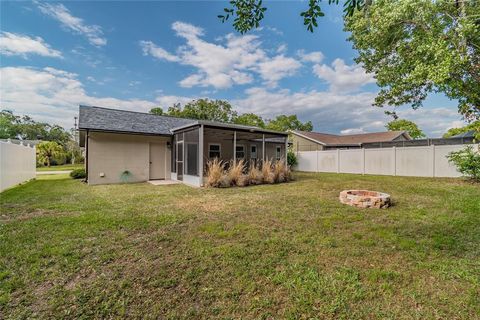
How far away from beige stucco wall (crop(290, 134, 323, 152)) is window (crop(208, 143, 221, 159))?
1292cm

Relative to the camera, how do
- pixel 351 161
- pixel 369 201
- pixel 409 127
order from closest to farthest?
pixel 369 201, pixel 351 161, pixel 409 127

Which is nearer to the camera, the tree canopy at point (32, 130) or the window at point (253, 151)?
the window at point (253, 151)

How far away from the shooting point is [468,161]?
Answer: 891 cm

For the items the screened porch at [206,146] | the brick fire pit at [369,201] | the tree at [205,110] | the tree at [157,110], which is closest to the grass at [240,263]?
the brick fire pit at [369,201]

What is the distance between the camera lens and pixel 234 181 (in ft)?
30.2

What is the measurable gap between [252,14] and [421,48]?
5.74 metres

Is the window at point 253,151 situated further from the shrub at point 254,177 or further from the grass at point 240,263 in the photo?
the grass at point 240,263

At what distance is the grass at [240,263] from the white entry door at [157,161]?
634cm

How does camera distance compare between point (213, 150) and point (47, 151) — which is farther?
point (47, 151)

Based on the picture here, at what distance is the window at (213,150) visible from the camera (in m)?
12.5

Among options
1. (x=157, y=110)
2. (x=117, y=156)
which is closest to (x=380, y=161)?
(x=117, y=156)

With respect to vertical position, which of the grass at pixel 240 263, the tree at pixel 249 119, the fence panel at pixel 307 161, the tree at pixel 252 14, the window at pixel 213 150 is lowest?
the grass at pixel 240 263

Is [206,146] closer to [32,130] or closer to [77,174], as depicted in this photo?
[77,174]

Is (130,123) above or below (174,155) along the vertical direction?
above
